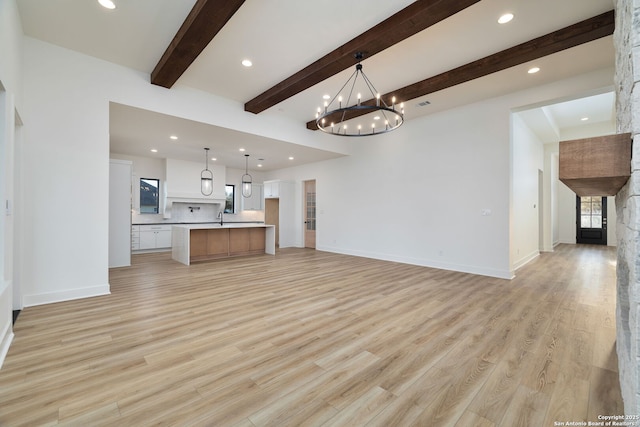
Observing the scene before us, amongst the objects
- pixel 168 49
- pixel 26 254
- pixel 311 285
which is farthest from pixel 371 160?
pixel 26 254

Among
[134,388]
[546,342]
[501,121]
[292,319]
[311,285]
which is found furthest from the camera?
[501,121]

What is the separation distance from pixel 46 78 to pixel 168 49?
63.4 inches

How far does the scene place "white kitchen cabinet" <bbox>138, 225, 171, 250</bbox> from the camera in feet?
25.5

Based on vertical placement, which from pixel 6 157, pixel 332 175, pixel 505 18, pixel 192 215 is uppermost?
pixel 505 18

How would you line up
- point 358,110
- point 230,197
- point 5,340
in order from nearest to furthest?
point 5,340 → point 358,110 → point 230,197

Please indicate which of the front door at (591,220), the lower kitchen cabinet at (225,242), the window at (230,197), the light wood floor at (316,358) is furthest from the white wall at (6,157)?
the front door at (591,220)

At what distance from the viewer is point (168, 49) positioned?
349cm

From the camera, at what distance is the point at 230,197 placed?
10.3m

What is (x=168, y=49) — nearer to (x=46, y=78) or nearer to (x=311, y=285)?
(x=46, y=78)

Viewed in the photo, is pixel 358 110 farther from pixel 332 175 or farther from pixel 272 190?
pixel 272 190

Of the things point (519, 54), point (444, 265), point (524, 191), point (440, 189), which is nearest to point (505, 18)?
point (519, 54)

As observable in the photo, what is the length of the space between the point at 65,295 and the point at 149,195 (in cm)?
552

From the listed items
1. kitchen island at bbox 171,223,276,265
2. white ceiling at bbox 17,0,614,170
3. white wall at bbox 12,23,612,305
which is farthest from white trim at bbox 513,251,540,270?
kitchen island at bbox 171,223,276,265

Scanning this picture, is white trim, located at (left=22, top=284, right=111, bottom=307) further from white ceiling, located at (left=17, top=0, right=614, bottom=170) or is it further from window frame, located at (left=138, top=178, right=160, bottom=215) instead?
window frame, located at (left=138, top=178, right=160, bottom=215)
